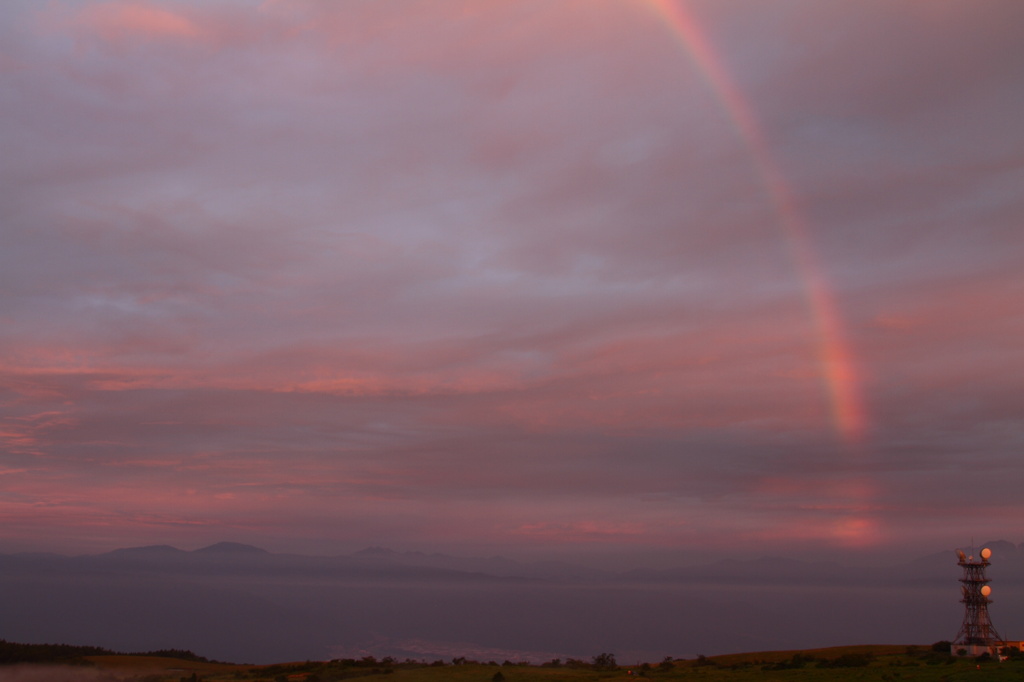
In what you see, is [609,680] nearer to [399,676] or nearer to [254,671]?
[399,676]

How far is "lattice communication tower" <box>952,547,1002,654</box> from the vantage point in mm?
41750

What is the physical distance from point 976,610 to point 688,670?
56.0ft

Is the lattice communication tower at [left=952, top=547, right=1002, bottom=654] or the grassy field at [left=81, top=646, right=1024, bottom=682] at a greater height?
the lattice communication tower at [left=952, top=547, right=1002, bottom=654]

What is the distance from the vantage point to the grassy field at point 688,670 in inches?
1251

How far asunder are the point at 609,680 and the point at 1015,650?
78.3ft

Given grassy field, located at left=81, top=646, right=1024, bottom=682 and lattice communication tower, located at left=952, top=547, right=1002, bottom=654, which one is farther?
lattice communication tower, located at left=952, top=547, right=1002, bottom=654

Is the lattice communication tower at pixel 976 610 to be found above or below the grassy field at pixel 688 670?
above

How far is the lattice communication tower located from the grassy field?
207cm

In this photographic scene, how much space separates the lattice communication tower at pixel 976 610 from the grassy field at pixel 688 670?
6.80 ft

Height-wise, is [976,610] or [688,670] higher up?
[976,610]

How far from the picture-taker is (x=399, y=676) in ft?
124

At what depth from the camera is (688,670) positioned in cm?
4141

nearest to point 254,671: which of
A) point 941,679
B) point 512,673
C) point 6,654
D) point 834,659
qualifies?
point 512,673

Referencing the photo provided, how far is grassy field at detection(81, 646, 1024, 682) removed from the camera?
31781 millimetres
